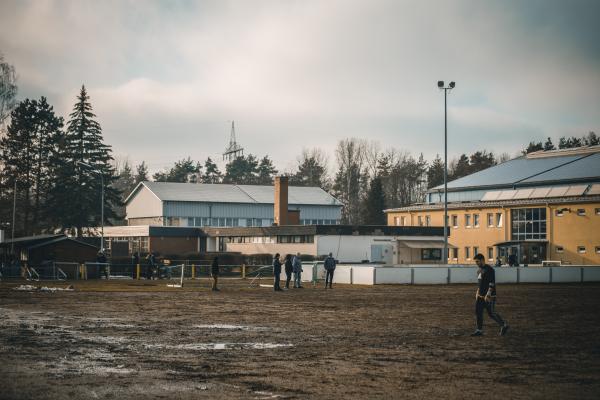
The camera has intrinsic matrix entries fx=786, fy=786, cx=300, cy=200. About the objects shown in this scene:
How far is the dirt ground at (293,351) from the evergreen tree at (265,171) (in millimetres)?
119514

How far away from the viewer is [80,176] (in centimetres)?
8088

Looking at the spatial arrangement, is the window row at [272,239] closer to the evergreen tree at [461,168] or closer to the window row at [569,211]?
the window row at [569,211]

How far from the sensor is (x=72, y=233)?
8081 cm

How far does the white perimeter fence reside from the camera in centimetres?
4741

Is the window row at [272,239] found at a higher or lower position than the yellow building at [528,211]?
lower

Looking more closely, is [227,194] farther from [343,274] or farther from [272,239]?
[343,274]

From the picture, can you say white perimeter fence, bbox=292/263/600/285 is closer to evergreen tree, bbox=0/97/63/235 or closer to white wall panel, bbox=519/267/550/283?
white wall panel, bbox=519/267/550/283

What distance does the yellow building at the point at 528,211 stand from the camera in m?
68.2

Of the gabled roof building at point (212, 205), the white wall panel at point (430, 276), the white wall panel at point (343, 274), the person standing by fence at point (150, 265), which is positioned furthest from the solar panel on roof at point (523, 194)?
the person standing by fence at point (150, 265)

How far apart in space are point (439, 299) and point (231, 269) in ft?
103

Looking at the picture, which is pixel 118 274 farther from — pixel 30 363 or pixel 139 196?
pixel 30 363

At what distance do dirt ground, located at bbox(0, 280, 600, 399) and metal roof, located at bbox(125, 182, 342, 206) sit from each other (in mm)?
62624

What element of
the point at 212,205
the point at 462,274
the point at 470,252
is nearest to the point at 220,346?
the point at 462,274

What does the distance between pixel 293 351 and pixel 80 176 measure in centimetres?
6800
